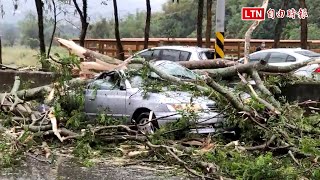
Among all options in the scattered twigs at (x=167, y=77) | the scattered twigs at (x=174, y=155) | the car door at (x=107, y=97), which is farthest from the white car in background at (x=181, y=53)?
the scattered twigs at (x=174, y=155)

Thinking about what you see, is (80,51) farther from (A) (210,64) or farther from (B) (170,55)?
(B) (170,55)

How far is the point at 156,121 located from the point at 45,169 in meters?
2.23

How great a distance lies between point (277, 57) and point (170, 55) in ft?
12.3

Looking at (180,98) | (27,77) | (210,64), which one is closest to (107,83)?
(180,98)

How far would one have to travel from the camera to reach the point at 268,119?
29.6 feet

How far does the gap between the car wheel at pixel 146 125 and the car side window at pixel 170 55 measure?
781cm

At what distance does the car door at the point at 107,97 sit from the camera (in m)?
10.8

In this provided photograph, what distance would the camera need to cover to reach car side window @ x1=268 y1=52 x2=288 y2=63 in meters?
19.8

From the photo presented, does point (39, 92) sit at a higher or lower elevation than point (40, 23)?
lower

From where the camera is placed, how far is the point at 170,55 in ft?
61.1

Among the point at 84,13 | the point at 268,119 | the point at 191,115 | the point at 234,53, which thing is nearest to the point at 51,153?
the point at 191,115

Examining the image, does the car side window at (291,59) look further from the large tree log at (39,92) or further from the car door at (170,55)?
the large tree log at (39,92)

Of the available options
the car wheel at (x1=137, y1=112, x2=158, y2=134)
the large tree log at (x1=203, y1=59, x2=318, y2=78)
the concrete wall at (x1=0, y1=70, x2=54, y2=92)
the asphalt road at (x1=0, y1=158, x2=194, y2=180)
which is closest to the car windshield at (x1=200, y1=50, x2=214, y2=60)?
the concrete wall at (x1=0, y1=70, x2=54, y2=92)

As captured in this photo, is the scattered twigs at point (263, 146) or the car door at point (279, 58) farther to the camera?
the car door at point (279, 58)
